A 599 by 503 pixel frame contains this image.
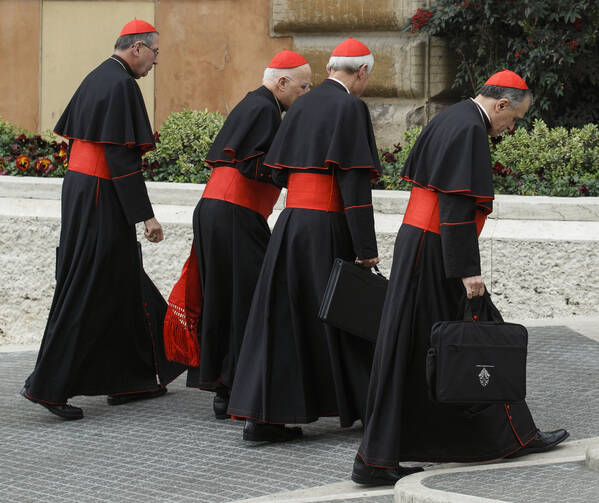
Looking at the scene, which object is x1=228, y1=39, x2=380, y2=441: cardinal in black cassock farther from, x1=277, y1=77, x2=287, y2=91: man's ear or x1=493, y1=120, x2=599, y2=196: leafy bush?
x1=493, y1=120, x2=599, y2=196: leafy bush

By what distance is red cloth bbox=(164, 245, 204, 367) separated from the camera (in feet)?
22.1

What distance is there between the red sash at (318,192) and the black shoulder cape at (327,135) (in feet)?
0.20

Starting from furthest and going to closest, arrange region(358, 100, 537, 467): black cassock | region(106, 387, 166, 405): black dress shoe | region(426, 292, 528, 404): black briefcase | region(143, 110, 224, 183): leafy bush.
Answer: region(143, 110, 224, 183): leafy bush
region(106, 387, 166, 405): black dress shoe
region(358, 100, 537, 467): black cassock
region(426, 292, 528, 404): black briefcase

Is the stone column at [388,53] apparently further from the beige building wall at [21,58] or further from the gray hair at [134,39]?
the gray hair at [134,39]

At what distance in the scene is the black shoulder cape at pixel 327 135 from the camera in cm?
589

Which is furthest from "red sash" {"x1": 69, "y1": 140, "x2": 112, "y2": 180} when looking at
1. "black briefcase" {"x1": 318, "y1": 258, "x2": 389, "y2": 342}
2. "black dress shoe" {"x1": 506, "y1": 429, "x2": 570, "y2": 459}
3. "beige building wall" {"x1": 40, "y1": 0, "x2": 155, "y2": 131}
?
"beige building wall" {"x1": 40, "y1": 0, "x2": 155, "y2": 131}

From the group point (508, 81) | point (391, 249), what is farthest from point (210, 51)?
point (508, 81)

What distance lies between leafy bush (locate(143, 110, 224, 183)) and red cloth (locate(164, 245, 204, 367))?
11.2 feet

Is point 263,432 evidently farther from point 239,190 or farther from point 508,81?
point 508,81

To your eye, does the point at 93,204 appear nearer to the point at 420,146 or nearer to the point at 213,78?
the point at 420,146

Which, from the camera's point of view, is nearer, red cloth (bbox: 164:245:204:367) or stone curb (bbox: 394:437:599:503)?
stone curb (bbox: 394:437:599:503)

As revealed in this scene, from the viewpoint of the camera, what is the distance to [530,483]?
4879 mm

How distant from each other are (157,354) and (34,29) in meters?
6.32

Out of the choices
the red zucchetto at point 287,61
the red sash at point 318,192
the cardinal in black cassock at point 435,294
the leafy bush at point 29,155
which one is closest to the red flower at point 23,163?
the leafy bush at point 29,155
